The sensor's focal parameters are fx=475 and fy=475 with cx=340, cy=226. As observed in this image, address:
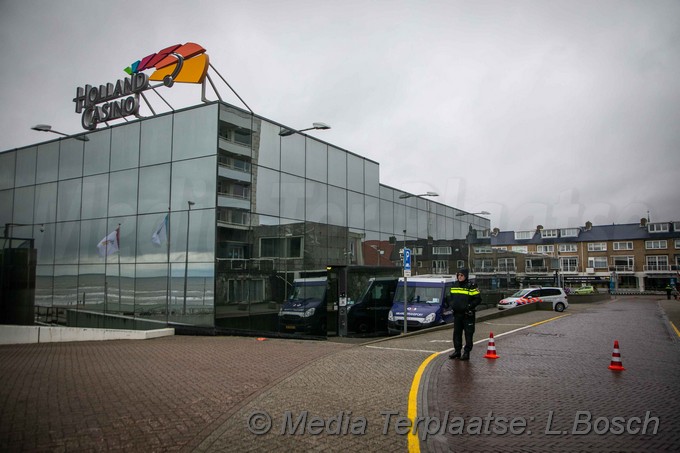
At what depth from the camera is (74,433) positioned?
18.1 feet

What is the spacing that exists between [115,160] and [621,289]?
80.4 metres

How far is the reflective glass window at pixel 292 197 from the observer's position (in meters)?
19.2

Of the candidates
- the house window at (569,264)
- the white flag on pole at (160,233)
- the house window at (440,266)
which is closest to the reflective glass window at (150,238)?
the white flag on pole at (160,233)

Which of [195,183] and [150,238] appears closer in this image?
[195,183]

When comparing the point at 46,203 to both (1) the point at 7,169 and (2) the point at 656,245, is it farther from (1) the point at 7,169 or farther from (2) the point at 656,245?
(2) the point at 656,245

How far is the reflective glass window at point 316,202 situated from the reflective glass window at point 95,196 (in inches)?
345

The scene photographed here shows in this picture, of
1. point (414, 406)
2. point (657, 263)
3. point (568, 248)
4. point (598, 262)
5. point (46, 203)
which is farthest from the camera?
point (568, 248)

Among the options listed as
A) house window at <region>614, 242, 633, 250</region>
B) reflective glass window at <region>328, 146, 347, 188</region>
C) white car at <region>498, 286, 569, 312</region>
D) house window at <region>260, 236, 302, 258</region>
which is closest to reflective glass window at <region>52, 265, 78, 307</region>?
house window at <region>260, 236, 302, 258</region>

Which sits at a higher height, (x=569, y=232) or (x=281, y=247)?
(x=569, y=232)

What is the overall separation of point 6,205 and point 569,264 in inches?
3287

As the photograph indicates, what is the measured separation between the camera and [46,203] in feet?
75.7

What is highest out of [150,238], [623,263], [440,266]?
[150,238]

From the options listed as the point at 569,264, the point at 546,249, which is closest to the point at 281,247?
the point at 569,264

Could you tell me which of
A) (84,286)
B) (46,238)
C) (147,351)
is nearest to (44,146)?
(46,238)
